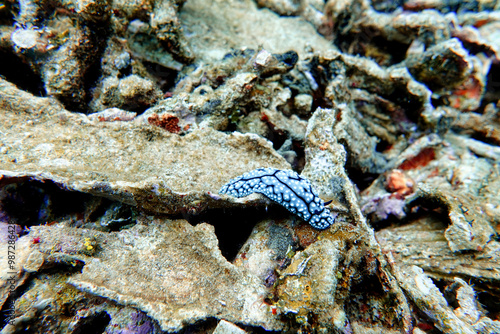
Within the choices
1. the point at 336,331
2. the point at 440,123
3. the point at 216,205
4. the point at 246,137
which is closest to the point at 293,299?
the point at 336,331

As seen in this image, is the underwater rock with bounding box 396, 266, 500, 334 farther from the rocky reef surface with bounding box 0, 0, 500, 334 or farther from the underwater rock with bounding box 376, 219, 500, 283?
the underwater rock with bounding box 376, 219, 500, 283

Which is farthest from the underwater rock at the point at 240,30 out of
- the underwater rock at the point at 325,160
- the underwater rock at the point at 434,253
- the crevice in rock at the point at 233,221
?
the underwater rock at the point at 434,253

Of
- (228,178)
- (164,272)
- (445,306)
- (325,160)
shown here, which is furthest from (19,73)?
(445,306)

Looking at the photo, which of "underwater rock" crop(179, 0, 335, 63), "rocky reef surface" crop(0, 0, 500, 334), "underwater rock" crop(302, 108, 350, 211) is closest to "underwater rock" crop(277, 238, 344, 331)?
"rocky reef surface" crop(0, 0, 500, 334)

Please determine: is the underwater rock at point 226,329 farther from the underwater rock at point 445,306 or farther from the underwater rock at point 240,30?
the underwater rock at point 240,30

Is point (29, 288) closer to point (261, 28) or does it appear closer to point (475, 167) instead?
point (475, 167)
